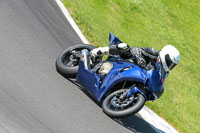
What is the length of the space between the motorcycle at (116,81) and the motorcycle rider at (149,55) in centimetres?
10

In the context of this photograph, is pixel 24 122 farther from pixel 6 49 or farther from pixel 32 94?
pixel 6 49

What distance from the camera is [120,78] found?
23.7ft

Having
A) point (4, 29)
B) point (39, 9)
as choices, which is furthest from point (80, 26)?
point (4, 29)

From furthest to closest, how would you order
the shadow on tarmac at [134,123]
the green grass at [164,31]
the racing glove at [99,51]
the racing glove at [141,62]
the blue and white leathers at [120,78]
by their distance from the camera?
the green grass at [164,31] → the racing glove at [99,51] → the shadow on tarmac at [134,123] → the racing glove at [141,62] → the blue and white leathers at [120,78]

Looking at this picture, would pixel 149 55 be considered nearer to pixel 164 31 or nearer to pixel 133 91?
pixel 133 91

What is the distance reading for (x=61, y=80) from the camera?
7879 millimetres

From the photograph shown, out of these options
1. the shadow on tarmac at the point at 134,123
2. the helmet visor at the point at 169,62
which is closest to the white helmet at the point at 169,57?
the helmet visor at the point at 169,62

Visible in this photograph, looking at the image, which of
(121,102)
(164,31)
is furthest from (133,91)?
(164,31)

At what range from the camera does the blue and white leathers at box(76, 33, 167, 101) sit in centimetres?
701

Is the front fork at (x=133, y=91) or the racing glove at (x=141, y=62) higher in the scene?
the racing glove at (x=141, y=62)

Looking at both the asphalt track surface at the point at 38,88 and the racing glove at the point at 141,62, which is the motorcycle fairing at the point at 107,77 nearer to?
the racing glove at the point at 141,62

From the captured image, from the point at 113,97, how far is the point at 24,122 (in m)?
2.20

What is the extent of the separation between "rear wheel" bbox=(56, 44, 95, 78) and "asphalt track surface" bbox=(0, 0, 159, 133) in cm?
15

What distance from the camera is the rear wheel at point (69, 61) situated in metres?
7.98
